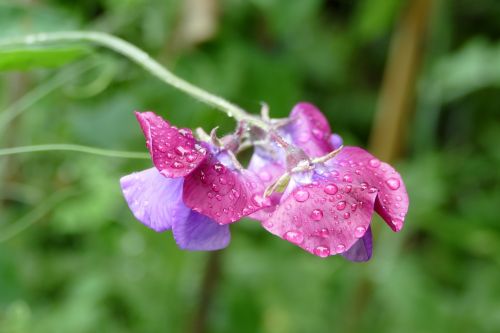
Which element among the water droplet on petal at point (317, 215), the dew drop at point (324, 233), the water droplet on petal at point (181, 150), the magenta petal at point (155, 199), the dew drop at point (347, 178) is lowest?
the magenta petal at point (155, 199)

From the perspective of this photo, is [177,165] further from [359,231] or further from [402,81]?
[402,81]

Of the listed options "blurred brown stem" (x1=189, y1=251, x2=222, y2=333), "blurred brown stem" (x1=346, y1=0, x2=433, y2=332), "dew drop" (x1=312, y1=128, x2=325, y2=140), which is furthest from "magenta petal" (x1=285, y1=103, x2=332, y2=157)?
"blurred brown stem" (x1=346, y1=0, x2=433, y2=332)

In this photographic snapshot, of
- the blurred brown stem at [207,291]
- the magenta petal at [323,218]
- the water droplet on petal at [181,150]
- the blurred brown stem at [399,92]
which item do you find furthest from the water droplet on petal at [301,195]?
the blurred brown stem at [399,92]

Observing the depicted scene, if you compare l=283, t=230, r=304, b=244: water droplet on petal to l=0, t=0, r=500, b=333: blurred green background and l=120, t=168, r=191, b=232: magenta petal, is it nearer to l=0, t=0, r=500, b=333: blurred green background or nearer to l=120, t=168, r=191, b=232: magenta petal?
l=120, t=168, r=191, b=232: magenta petal

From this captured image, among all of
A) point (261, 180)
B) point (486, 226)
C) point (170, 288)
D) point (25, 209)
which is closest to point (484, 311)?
point (486, 226)

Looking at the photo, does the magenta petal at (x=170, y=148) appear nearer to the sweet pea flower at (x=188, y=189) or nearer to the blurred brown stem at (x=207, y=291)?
the sweet pea flower at (x=188, y=189)
